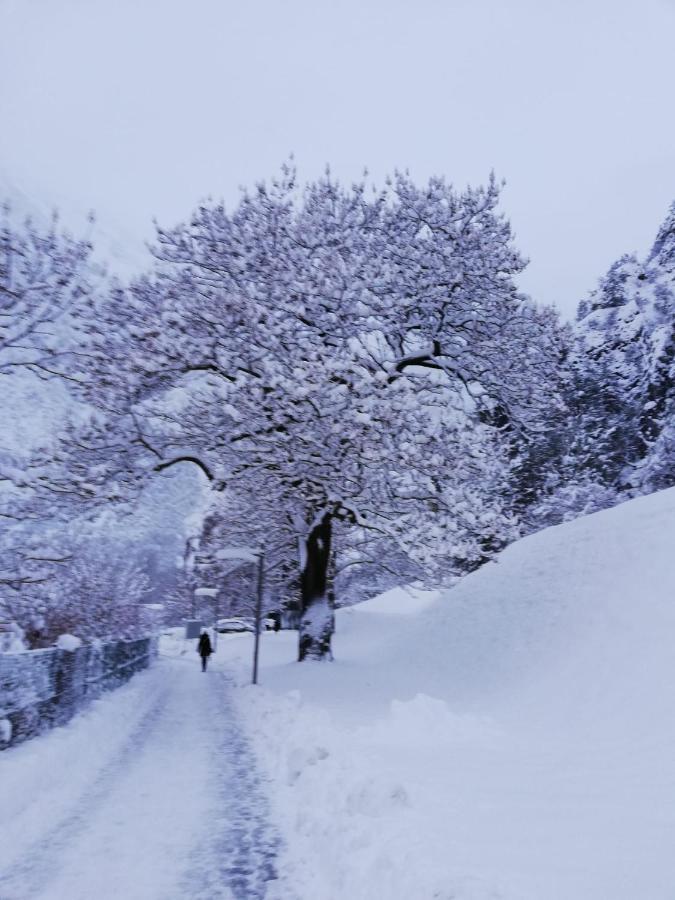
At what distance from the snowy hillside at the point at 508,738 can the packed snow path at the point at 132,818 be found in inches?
17.8

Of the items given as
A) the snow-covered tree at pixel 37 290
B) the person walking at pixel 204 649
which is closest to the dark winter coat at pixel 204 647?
the person walking at pixel 204 649

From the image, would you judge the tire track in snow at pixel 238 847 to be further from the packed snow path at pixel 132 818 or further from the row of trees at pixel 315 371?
the row of trees at pixel 315 371

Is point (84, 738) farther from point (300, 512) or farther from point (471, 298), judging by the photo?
point (471, 298)

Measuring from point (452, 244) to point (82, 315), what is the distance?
8.55 m

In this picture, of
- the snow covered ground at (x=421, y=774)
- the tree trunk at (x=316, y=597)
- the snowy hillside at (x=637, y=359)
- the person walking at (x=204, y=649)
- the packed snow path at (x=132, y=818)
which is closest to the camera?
the snow covered ground at (x=421, y=774)

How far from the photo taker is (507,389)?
18.5m

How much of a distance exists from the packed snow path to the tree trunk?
23.7 ft

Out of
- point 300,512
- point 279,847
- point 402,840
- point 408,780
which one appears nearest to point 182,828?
point 279,847

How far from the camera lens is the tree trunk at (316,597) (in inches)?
766

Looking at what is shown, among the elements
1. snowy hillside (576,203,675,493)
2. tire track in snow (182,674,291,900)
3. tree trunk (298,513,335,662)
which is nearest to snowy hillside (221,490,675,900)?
tire track in snow (182,674,291,900)

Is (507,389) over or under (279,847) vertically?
over

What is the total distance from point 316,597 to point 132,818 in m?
12.7

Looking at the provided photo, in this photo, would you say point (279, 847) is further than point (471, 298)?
No

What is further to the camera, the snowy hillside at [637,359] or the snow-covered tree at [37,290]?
the snowy hillside at [637,359]
